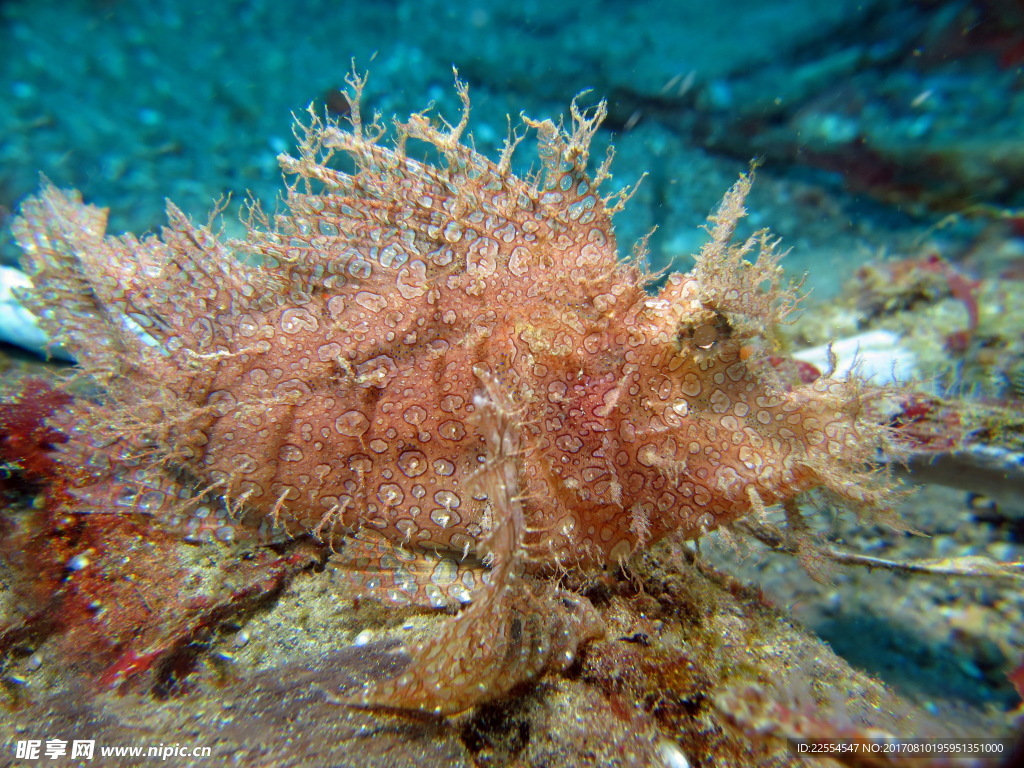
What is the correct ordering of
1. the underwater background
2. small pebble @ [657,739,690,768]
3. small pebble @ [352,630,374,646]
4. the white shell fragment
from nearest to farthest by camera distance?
small pebble @ [657,739,690,768], small pebble @ [352,630,374,646], the white shell fragment, the underwater background

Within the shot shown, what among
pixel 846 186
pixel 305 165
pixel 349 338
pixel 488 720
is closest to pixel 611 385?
pixel 349 338

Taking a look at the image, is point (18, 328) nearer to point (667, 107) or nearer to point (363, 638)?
point (363, 638)

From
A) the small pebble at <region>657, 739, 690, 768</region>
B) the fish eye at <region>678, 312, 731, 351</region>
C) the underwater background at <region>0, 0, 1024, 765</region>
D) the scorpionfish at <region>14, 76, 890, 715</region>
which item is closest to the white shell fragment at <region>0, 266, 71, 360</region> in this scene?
the scorpionfish at <region>14, 76, 890, 715</region>

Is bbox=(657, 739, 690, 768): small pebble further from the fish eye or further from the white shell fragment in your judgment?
the white shell fragment

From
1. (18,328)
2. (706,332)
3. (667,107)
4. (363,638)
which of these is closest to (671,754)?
(363,638)

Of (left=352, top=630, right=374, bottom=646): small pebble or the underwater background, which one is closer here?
(left=352, top=630, right=374, bottom=646): small pebble

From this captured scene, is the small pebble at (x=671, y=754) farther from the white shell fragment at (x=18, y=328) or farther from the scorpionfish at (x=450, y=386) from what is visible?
the white shell fragment at (x=18, y=328)
